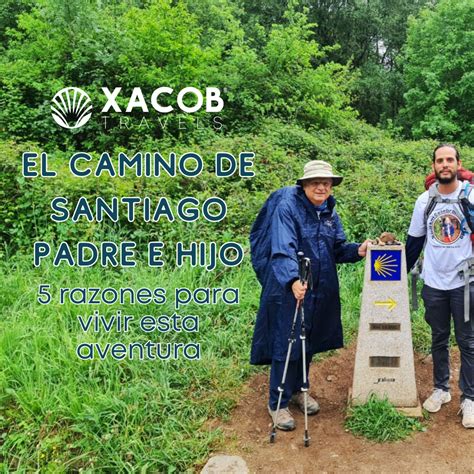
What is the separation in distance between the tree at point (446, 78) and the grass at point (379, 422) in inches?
573

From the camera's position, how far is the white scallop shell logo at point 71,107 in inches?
353

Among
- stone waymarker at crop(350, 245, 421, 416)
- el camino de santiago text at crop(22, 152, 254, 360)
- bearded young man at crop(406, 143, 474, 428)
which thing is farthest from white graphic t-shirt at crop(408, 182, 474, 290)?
el camino de santiago text at crop(22, 152, 254, 360)

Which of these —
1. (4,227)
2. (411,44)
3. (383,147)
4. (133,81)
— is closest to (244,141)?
(133,81)

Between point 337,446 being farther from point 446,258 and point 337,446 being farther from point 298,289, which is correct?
point 446,258

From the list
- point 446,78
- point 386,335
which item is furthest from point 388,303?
point 446,78

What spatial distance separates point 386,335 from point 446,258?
69 centimetres

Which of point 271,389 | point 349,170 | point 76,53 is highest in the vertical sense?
point 76,53

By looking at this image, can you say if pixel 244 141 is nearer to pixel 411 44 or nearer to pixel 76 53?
pixel 76 53

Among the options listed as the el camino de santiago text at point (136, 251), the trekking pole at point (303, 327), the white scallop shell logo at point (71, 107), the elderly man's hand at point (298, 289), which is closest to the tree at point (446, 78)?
the el camino de santiago text at point (136, 251)

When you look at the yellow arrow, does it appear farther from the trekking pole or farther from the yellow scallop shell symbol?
the trekking pole

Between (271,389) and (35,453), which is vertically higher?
(271,389)

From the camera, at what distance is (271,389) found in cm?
346

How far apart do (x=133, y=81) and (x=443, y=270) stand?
25.1ft

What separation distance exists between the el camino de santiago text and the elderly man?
1031 millimetres
